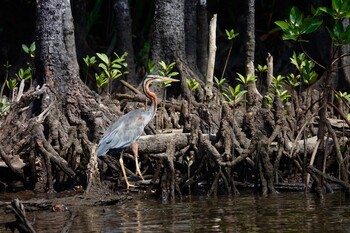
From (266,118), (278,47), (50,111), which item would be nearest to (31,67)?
(50,111)

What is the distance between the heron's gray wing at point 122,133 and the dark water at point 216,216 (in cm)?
115

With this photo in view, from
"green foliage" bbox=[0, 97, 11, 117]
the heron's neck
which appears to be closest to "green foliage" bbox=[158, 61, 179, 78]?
the heron's neck

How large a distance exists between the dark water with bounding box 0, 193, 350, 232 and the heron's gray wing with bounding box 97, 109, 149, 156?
1151 mm

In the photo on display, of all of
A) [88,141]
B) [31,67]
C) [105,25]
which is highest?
[105,25]

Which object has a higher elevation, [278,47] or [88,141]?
[278,47]

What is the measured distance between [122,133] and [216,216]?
270 cm

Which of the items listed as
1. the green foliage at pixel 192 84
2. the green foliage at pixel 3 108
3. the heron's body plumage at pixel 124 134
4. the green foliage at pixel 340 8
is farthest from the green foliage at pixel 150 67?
the green foliage at pixel 340 8

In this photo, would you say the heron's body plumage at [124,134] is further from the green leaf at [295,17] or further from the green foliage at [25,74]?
the green leaf at [295,17]

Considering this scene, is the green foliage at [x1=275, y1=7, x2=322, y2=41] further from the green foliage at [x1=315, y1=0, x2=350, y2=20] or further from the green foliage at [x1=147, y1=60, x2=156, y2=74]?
the green foliage at [x1=147, y1=60, x2=156, y2=74]

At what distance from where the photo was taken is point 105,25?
2130 cm

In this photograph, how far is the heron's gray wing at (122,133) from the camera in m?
12.9

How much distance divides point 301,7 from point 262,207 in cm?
1083

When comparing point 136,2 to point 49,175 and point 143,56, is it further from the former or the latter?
point 49,175

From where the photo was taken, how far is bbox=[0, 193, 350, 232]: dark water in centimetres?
991
